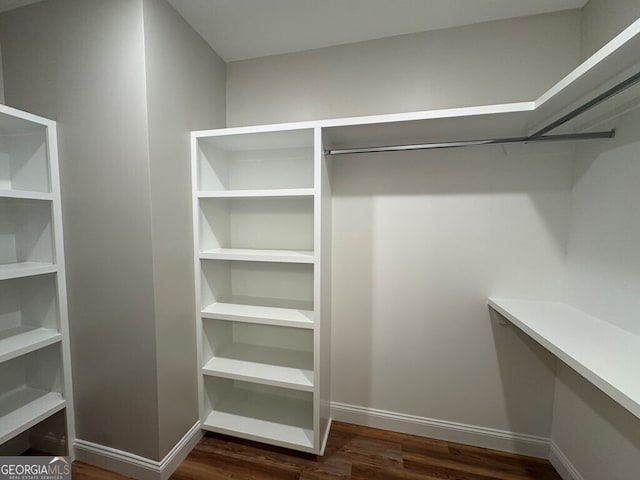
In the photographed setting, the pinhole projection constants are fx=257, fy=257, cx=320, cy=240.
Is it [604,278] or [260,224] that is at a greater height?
[260,224]

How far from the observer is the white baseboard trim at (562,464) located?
136 cm

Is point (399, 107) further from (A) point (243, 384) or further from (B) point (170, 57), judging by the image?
(A) point (243, 384)

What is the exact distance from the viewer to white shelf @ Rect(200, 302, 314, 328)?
4.88ft

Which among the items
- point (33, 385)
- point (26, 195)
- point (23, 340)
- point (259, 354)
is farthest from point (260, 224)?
point (33, 385)

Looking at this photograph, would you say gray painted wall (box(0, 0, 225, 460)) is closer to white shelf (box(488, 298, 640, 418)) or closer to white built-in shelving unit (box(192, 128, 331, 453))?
white built-in shelving unit (box(192, 128, 331, 453))

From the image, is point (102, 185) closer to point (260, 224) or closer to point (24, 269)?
point (24, 269)

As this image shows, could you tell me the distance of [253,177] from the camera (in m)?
1.85

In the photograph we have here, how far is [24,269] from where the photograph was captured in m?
1.28

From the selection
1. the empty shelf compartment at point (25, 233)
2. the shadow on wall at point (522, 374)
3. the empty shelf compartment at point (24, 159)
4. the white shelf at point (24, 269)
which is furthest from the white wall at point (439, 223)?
the white shelf at point (24, 269)

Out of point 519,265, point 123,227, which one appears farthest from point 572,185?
point 123,227

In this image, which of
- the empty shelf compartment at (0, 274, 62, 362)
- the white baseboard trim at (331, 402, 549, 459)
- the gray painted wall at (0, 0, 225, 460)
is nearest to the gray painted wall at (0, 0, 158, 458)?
the gray painted wall at (0, 0, 225, 460)

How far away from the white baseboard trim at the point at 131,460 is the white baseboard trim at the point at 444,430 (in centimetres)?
A: 98

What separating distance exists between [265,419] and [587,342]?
1.74m

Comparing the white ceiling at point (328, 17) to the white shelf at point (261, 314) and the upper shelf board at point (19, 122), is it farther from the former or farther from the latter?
the white shelf at point (261, 314)
